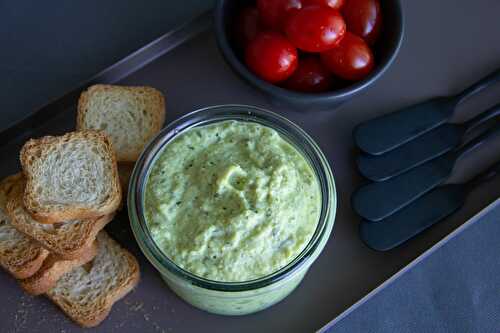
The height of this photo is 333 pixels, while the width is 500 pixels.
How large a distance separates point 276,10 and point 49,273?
842 mm

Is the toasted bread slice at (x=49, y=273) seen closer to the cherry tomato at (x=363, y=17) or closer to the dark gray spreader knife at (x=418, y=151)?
the dark gray spreader knife at (x=418, y=151)

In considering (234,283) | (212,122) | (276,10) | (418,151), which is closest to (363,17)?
(276,10)

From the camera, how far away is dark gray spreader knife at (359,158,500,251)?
1.48m

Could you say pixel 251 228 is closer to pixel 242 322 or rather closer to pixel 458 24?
pixel 242 322

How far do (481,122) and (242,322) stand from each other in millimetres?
830

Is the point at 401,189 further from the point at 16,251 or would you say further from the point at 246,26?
the point at 16,251

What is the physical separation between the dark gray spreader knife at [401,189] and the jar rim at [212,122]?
17 cm

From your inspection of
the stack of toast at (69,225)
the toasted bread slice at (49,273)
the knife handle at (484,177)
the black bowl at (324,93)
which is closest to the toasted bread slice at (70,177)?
the stack of toast at (69,225)

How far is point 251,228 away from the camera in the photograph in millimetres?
1191

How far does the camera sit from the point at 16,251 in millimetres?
1433

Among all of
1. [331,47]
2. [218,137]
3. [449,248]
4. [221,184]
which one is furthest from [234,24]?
[449,248]

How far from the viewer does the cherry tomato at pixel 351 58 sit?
149 cm

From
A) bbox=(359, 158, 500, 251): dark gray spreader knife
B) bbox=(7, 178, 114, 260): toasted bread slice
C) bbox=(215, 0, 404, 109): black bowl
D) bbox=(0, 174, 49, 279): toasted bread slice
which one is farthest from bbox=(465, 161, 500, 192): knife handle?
bbox=(0, 174, 49, 279): toasted bread slice

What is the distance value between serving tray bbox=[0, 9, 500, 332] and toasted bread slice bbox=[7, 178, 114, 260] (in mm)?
132
